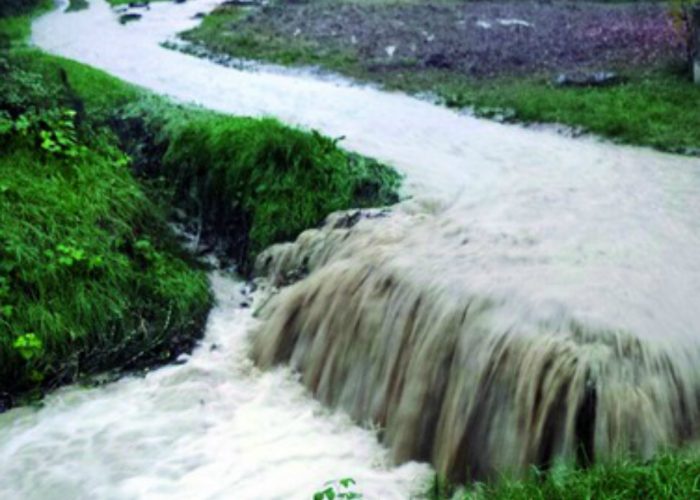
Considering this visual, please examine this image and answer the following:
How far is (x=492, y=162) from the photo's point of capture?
1024cm

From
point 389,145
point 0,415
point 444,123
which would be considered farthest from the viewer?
point 444,123

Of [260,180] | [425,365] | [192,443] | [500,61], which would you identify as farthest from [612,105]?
[192,443]

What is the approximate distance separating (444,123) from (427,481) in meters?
8.06

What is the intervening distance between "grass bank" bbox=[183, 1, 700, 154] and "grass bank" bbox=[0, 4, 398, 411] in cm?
421

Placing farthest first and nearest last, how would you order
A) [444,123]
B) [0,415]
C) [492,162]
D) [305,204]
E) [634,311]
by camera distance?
[444,123], [492,162], [305,204], [0,415], [634,311]

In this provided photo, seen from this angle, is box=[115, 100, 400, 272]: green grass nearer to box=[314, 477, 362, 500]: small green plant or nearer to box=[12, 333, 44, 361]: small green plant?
box=[12, 333, 44, 361]: small green plant

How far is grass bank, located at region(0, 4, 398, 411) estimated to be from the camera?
6.86 metres

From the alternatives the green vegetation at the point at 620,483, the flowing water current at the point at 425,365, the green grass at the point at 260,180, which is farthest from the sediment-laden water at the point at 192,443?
the green grass at the point at 260,180

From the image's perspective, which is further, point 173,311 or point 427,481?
point 173,311

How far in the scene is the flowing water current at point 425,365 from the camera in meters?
4.91

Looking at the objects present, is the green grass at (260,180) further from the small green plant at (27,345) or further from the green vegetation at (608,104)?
the green vegetation at (608,104)

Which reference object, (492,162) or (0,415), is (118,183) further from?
(492,162)

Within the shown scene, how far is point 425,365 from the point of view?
5.68 metres

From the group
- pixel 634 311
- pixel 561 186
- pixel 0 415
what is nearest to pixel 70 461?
pixel 0 415
